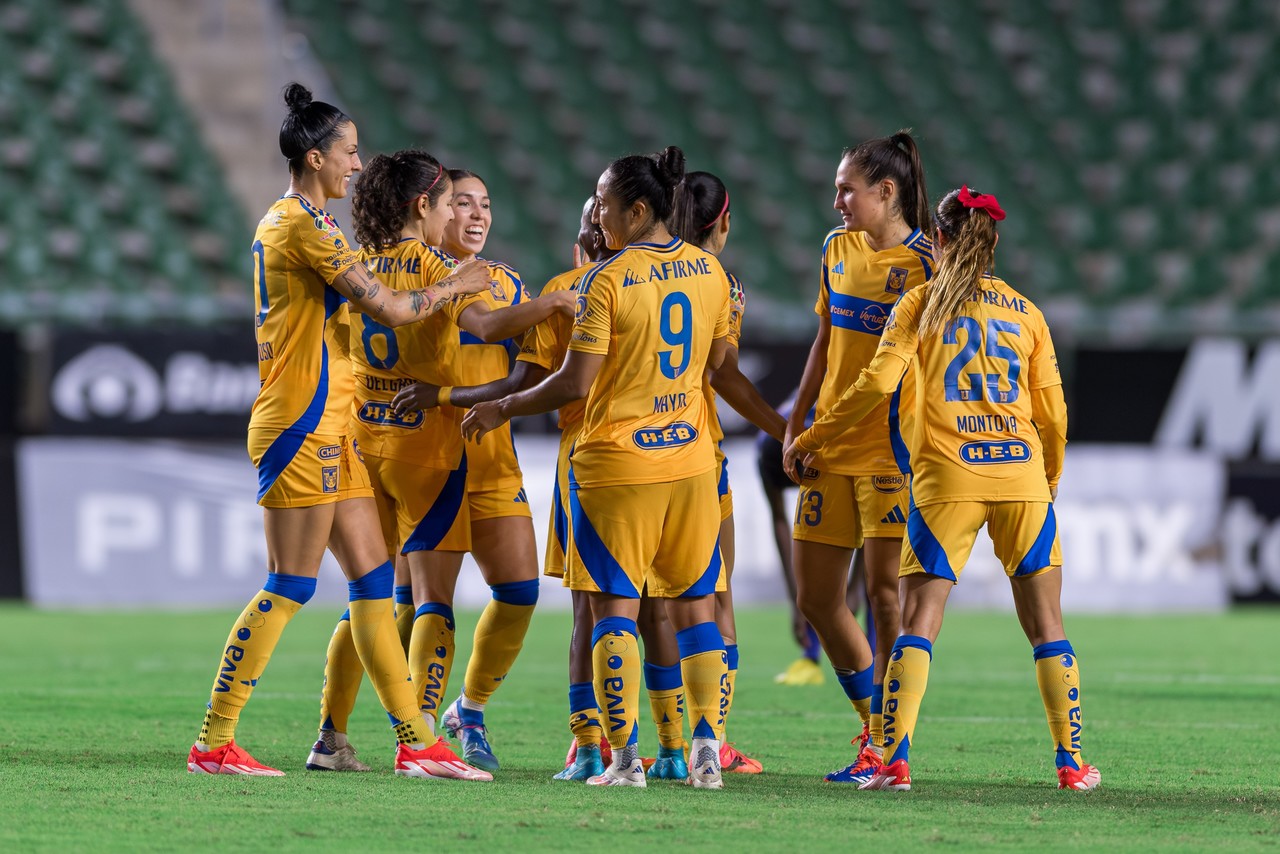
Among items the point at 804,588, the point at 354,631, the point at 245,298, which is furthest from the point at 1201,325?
the point at 354,631

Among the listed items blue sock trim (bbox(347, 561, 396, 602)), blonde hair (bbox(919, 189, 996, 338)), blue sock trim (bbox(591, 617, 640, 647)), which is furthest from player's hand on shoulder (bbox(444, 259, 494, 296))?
blonde hair (bbox(919, 189, 996, 338))

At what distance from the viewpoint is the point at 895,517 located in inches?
215

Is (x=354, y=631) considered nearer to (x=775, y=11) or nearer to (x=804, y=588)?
(x=804, y=588)

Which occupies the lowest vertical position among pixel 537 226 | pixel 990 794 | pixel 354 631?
pixel 990 794

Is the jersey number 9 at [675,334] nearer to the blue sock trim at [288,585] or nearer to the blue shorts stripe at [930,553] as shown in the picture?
the blue shorts stripe at [930,553]

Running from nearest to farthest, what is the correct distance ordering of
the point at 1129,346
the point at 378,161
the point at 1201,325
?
the point at 378,161
the point at 1129,346
the point at 1201,325

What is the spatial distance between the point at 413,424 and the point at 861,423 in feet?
4.88

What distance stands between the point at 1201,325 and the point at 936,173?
480 centimetres

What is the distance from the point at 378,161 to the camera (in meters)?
5.52

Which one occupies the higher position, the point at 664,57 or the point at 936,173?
the point at 664,57

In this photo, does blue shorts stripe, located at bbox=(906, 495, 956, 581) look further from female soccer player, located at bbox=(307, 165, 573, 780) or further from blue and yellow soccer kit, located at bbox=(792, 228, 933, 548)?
female soccer player, located at bbox=(307, 165, 573, 780)

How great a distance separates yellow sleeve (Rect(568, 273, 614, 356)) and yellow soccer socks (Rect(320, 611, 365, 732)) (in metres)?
1.24

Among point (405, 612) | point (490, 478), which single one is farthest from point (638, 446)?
point (405, 612)

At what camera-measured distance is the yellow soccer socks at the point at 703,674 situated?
501cm
